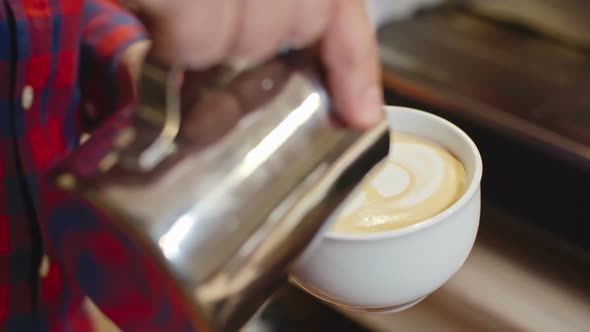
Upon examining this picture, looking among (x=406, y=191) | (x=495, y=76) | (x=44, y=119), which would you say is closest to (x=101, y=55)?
(x=44, y=119)

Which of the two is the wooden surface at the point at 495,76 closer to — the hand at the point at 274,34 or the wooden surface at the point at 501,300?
the wooden surface at the point at 501,300

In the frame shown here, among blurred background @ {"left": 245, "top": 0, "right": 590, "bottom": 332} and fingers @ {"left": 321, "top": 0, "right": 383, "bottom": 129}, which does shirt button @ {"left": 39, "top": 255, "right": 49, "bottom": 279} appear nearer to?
blurred background @ {"left": 245, "top": 0, "right": 590, "bottom": 332}

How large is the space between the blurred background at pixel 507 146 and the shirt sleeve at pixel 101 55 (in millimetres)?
190

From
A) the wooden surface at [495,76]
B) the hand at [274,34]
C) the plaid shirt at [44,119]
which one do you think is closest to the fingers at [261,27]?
the hand at [274,34]

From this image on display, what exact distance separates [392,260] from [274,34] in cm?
12

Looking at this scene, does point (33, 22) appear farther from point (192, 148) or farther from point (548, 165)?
point (548, 165)

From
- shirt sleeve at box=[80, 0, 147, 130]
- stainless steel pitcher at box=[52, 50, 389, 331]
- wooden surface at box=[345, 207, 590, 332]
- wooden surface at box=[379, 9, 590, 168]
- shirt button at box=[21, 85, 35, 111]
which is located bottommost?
wooden surface at box=[345, 207, 590, 332]

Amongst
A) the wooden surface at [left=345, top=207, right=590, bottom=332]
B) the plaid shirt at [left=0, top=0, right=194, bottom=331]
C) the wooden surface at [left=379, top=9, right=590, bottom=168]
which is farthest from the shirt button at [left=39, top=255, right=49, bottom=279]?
the wooden surface at [left=379, top=9, right=590, bottom=168]

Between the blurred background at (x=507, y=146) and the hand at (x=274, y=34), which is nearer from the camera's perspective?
the hand at (x=274, y=34)

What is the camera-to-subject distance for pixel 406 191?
32 cm

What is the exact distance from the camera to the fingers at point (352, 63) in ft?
0.68

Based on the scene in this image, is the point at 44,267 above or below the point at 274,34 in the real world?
below

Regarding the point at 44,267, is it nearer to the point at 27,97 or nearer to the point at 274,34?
the point at 27,97

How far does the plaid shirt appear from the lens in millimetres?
341
